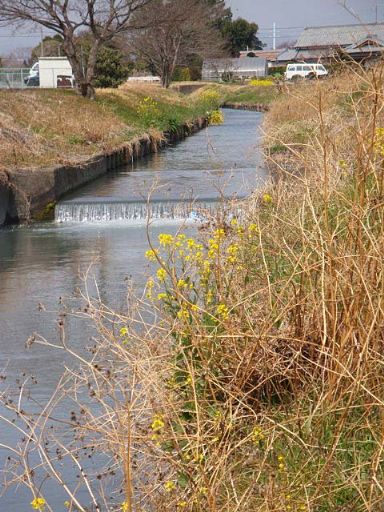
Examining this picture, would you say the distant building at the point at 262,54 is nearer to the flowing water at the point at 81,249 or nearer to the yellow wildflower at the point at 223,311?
the flowing water at the point at 81,249

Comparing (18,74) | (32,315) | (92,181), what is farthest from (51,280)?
(18,74)

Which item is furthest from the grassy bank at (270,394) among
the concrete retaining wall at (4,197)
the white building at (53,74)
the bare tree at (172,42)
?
the bare tree at (172,42)

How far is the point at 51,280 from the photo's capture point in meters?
11.2

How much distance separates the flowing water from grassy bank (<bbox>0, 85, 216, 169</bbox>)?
2.76 feet

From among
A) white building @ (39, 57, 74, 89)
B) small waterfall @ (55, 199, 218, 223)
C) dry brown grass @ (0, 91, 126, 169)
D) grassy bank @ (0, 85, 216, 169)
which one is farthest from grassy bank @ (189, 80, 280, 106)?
small waterfall @ (55, 199, 218, 223)

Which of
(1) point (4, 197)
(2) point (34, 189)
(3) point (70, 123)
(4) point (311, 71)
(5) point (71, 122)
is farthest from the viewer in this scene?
(5) point (71, 122)

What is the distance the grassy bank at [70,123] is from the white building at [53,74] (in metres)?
6.30

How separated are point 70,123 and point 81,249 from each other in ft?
32.4

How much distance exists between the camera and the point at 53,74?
4019 cm

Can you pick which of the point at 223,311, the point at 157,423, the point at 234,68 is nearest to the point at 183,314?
the point at 223,311

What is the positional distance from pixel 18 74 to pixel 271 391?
1352 inches

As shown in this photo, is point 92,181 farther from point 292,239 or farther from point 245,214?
point 292,239

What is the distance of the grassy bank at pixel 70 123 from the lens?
1772 centimetres

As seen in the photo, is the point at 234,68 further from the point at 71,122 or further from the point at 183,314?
the point at 183,314
